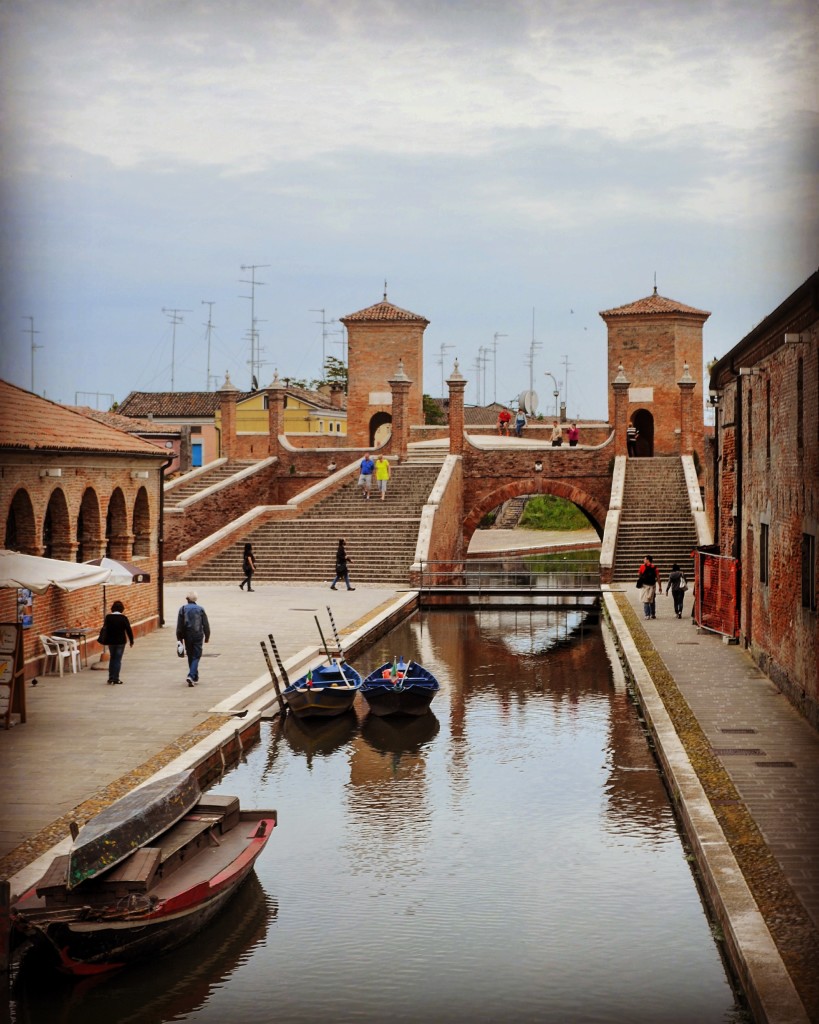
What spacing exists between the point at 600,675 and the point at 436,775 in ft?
27.2

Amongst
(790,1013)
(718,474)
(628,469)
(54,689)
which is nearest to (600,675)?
(718,474)

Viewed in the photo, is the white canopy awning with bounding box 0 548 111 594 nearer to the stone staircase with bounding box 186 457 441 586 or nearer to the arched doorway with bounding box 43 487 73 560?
the arched doorway with bounding box 43 487 73 560

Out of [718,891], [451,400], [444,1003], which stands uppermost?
[451,400]

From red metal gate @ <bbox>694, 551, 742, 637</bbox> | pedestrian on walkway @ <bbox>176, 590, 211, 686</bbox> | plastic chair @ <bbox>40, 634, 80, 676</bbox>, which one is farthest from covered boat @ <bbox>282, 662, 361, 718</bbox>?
red metal gate @ <bbox>694, 551, 742, 637</bbox>

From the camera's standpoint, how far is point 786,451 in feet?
59.7

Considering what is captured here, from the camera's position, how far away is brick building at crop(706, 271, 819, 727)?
1612 cm

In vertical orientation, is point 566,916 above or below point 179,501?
below

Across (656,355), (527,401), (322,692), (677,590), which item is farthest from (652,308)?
(322,692)

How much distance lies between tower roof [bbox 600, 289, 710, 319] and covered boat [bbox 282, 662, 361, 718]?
110 ft

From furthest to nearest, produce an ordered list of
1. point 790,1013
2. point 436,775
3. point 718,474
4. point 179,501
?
point 179,501 < point 718,474 < point 436,775 < point 790,1013

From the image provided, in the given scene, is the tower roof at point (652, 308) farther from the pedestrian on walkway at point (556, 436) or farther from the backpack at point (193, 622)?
the backpack at point (193, 622)

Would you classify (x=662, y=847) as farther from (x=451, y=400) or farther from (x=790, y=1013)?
(x=451, y=400)

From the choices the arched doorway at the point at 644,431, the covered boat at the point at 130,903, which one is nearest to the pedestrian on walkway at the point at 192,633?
the covered boat at the point at 130,903

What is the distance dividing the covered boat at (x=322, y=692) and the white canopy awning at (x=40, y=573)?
10.4 ft
